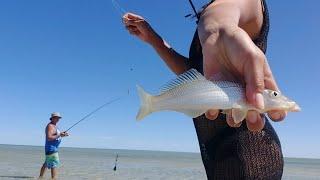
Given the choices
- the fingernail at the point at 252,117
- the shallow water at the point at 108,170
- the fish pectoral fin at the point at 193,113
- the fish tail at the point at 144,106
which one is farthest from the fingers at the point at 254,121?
the shallow water at the point at 108,170

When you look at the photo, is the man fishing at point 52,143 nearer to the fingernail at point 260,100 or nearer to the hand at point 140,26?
the hand at point 140,26

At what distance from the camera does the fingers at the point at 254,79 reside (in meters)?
1.77

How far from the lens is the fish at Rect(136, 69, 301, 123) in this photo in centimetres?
193

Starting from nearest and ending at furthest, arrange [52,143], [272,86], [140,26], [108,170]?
[272,86]
[140,26]
[52,143]
[108,170]

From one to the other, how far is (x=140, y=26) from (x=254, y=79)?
159cm

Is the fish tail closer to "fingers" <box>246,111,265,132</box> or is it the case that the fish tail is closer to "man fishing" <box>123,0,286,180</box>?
"man fishing" <box>123,0,286,180</box>

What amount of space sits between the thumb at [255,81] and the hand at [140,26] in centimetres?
149

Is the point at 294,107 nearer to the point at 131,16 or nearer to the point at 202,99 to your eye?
the point at 202,99

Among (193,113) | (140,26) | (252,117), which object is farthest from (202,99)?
(140,26)

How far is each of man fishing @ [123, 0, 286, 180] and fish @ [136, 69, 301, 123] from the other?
4cm

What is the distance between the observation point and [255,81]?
1.80m

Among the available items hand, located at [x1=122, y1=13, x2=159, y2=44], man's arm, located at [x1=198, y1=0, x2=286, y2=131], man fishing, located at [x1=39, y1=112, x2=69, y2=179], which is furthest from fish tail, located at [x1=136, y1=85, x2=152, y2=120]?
man fishing, located at [x1=39, y1=112, x2=69, y2=179]

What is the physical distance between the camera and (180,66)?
309 centimetres

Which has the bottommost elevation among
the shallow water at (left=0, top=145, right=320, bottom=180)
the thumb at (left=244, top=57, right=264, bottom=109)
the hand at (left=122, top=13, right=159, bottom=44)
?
the shallow water at (left=0, top=145, right=320, bottom=180)
